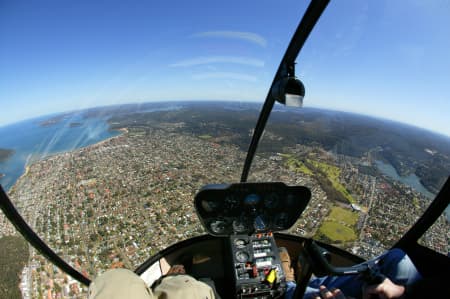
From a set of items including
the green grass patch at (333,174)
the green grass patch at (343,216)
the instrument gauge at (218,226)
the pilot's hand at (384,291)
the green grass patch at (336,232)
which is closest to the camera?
the pilot's hand at (384,291)

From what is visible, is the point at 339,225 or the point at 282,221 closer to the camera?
the point at 282,221

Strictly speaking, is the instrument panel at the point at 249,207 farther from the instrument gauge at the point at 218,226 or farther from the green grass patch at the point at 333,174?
the green grass patch at the point at 333,174

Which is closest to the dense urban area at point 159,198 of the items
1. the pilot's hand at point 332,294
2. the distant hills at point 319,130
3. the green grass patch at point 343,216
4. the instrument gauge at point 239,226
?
the green grass patch at point 343,216

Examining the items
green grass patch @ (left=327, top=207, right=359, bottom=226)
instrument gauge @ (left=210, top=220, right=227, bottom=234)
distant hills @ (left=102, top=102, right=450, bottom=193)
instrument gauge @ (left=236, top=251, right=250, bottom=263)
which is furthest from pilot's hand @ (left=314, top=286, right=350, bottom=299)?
green grass patch @ (left=327, top=207, right=359, bottom=226)

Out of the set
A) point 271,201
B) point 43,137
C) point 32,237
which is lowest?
point 32,237

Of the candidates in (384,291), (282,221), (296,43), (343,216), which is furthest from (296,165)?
(384,291)

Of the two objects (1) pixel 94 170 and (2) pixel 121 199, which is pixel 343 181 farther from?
(1) pixel 94 170

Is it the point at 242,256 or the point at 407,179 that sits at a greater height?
the point at 407,179

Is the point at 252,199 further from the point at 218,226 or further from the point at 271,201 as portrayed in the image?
the point at 218,226

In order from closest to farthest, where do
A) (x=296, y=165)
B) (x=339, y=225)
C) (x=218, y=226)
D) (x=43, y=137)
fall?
(x=218, y=226)
(x=43, y=137)
(x=339, y=225)
(x=296, y=165)
